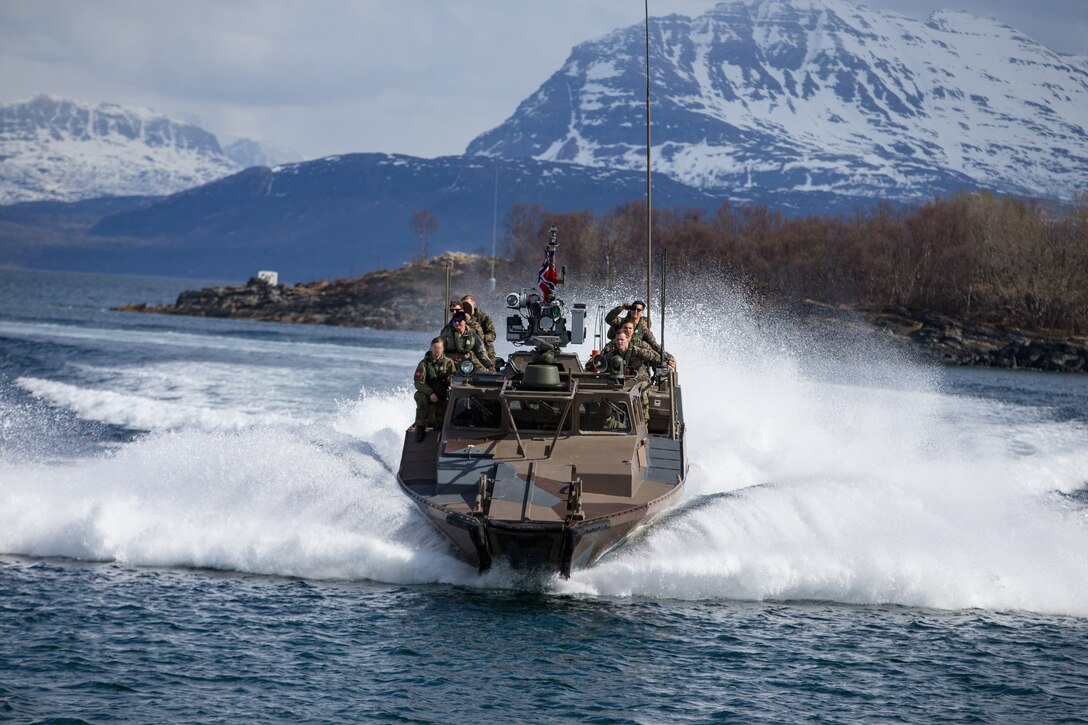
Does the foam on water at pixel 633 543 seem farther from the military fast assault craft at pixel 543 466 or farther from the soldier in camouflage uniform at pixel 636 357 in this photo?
the soldier in camouflage uniform at pixel 636 357

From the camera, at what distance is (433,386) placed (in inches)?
839

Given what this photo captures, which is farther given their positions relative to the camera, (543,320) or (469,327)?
(543,320)

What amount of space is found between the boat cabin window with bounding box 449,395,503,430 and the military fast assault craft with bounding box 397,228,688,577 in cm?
2

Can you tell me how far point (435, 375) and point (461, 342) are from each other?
220 cm

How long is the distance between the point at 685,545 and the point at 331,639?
5506 millimetres

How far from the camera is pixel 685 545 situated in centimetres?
1820

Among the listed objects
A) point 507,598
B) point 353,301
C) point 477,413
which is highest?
point 353,301

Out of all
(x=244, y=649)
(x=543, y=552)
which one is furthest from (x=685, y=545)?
(x=244, y=649)

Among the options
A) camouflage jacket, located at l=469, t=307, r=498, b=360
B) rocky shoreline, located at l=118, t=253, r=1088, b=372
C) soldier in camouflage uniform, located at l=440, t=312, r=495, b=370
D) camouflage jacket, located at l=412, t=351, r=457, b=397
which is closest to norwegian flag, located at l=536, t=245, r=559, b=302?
camouflage jacket, located at l=469, t=307, r=498, b=360

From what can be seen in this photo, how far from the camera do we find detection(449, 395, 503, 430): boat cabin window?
19.3 meters

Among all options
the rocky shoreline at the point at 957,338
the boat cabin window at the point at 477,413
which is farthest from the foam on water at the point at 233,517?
the rocky shoreline at the point at 957,338

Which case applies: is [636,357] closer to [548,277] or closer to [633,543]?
[548,277]

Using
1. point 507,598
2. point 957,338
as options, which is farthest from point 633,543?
point 957,338

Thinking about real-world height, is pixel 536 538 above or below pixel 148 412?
below
